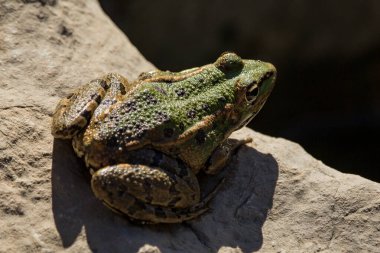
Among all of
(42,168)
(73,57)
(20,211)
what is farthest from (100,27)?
(20,211)

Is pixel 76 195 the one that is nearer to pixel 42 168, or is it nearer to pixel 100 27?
pixel 42 168

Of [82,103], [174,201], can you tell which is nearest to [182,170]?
[174,201]

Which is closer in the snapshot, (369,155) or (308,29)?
(369,155)

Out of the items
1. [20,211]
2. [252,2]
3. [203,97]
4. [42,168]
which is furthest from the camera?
[252,2]

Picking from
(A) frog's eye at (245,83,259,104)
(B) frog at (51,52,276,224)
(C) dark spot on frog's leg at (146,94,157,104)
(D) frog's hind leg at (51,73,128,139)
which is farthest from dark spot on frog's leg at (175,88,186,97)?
(A) frog's eye at (245,83,259,104)

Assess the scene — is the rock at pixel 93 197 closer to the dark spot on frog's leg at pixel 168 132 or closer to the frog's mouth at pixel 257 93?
the frog's mouth at pixel 257 93

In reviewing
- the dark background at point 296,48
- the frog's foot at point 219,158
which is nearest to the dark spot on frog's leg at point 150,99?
the frog's foot at point 219,158

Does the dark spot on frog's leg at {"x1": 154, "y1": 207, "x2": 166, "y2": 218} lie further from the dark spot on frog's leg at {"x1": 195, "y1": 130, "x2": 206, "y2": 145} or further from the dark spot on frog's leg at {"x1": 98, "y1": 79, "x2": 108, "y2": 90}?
the dark spot on frog's leg at {"x1": 98, "y1": 79, "x2": 108, "y2": 90}
